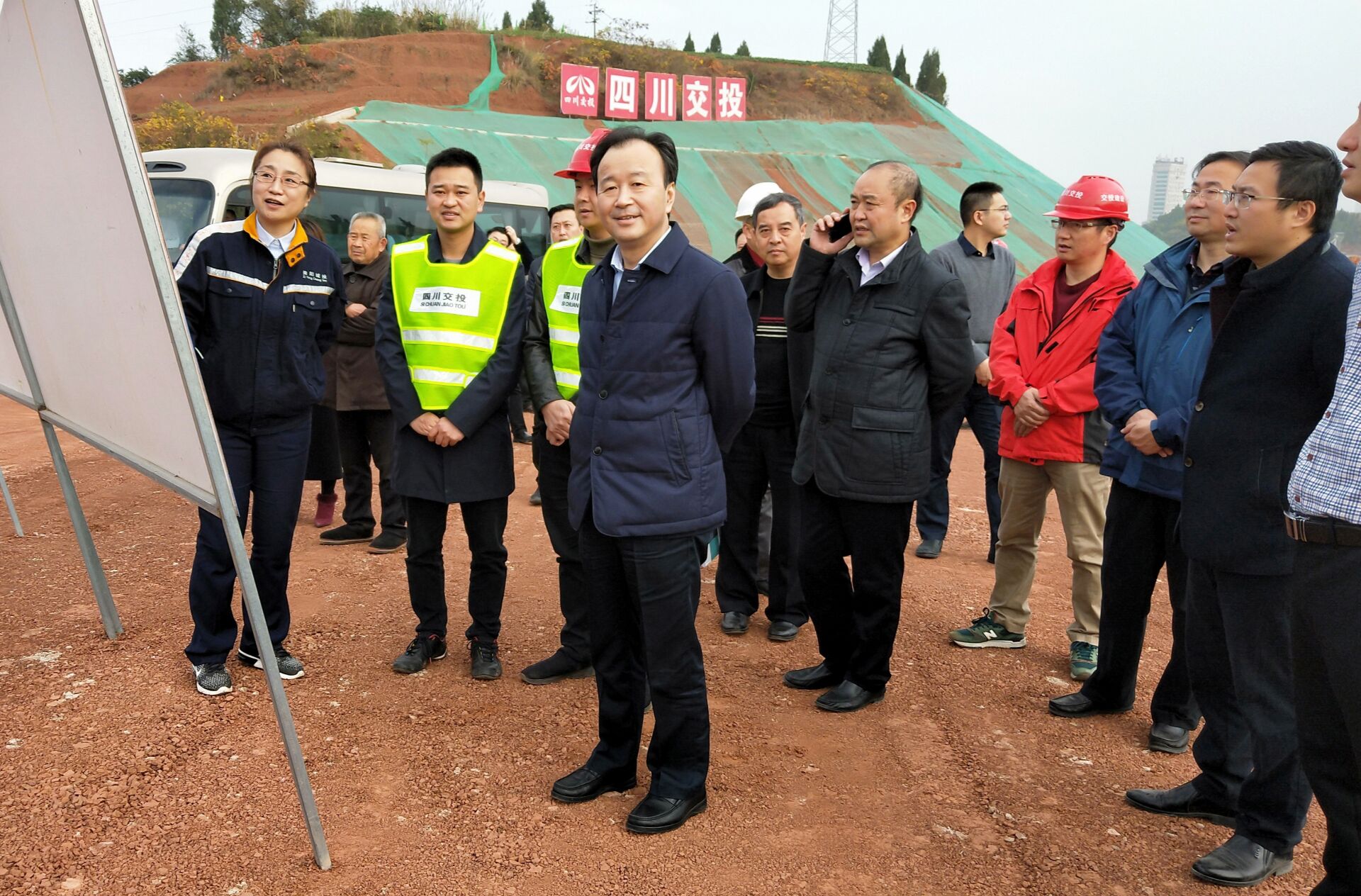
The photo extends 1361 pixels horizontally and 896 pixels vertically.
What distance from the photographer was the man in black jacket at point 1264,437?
270cm

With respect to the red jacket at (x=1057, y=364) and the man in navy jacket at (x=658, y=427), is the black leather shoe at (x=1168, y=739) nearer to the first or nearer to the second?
the red jacket at (x=1057, y=364)

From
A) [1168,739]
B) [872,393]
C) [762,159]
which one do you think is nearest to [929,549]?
[1168,739]

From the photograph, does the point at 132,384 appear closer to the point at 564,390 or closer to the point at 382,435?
the point at 564,390

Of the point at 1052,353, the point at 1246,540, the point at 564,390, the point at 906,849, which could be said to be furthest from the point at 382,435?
the point at 1246,540

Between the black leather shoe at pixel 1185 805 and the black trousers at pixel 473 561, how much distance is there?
2463 millimetres

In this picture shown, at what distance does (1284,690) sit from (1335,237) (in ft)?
4.28

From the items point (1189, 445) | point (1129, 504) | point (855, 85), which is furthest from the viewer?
point (855, 85)

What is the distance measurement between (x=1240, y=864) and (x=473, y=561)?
2.80 meters

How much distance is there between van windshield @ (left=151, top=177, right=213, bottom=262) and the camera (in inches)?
378

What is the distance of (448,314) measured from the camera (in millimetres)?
4000

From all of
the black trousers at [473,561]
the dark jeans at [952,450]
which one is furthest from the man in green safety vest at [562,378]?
the dark jeans at [952,450]

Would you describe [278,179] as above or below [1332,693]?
above

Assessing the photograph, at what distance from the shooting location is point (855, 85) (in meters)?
38.0

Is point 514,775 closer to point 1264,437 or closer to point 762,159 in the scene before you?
point 1264,437
